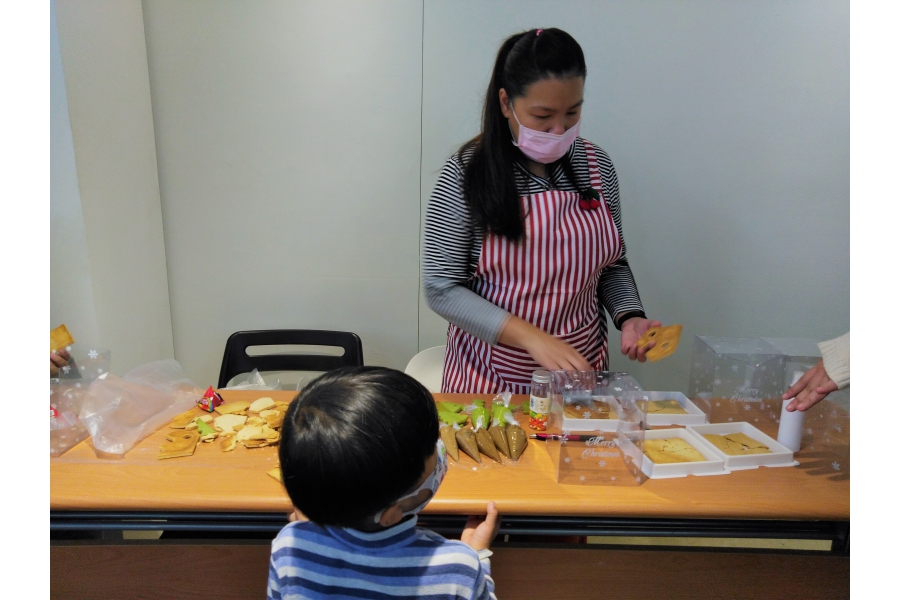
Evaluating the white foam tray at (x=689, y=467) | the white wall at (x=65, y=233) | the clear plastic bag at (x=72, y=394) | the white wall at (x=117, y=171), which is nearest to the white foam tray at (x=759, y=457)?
the white foam tray at (x=689, y=467)

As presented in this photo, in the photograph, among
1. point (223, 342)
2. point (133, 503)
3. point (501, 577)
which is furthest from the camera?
point (223, 342)

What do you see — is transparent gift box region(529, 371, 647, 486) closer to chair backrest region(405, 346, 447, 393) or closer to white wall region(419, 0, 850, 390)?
chair backrest region(405, 346, 447, 393)

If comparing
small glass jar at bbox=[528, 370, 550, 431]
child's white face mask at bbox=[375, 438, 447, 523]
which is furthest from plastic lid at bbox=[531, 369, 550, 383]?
child's white face mask at bbox=[375, 438, 447, 523]

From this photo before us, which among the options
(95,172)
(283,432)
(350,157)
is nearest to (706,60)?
(350,157)

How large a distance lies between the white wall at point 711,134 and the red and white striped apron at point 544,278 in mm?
868

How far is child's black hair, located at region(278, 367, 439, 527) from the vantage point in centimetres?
77

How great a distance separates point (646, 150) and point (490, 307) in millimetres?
1342

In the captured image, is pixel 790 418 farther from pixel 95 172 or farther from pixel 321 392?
pixel 95 172

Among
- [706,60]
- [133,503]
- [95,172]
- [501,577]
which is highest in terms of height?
[706,60]

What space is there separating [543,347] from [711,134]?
1566 mm

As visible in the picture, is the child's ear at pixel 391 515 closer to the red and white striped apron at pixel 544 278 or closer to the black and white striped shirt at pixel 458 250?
the black and white striped shirt at pixel 458 250

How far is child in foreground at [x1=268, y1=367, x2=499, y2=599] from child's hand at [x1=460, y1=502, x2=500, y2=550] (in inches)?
4.7

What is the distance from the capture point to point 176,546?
125cm

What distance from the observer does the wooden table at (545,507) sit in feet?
3.61
